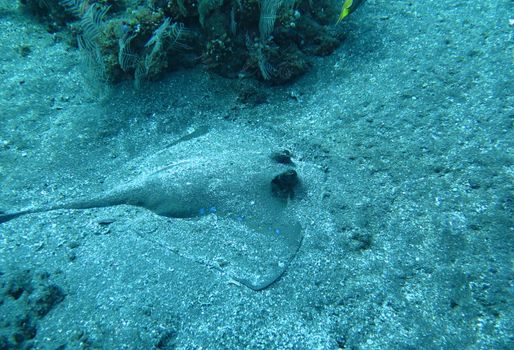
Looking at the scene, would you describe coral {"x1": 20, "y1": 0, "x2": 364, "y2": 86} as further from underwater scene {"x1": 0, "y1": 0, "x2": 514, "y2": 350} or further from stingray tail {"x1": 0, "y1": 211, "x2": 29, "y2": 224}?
stingray tail {"x1": 0, "y1": 211, "x2": 29, "y2": 224}

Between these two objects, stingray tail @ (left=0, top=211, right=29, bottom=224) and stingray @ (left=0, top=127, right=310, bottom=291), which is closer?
stingray @ (left=0, top=127, right=310, bottom=291)

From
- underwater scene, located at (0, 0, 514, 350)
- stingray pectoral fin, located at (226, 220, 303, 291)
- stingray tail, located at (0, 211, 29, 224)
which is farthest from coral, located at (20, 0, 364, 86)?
stingray pectoral fin, located at (226, 220, 303, 291)

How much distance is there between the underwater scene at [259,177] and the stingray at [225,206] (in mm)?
27

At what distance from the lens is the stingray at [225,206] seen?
3.28 metres

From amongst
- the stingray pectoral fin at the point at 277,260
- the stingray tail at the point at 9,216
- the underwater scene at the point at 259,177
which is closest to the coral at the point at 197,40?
Result: the underwater scene at the point at 259,177

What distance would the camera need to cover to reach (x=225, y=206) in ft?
12.3

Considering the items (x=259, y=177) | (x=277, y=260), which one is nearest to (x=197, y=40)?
(x=259, y=177)

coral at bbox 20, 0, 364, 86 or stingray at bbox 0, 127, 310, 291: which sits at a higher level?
coral at bbox 20, 0, 364, 86

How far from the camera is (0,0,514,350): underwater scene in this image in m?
2.85

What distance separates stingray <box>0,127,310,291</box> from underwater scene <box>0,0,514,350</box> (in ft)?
0.09

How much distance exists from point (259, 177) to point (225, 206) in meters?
0.61

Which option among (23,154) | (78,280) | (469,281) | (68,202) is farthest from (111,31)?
(469,281)

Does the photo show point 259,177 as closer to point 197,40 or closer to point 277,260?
point 277,260

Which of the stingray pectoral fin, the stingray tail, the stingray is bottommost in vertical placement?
the stingray pectoral fin
